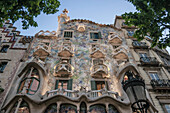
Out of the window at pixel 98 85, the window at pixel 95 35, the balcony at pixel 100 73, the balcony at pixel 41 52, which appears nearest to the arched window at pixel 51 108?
the window at pixel 98 85

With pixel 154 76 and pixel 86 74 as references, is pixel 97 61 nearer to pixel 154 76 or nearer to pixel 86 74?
pixel 86 74

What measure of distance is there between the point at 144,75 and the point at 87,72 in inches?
256

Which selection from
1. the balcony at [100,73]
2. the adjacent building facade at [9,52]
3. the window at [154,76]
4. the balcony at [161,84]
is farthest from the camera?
Result: the window at [154,76]

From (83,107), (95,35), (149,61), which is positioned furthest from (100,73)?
(95,35)

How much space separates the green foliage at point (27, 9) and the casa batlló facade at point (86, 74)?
15.6 ft

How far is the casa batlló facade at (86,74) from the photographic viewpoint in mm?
11945

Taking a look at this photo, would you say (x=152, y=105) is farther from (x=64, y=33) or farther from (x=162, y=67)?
(x=64, y=33)

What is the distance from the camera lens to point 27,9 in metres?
11.4

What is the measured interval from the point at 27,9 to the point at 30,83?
6569mm

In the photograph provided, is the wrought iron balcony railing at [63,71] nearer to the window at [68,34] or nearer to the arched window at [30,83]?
the arched window at [30,83]

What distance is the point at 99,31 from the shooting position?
2275cm

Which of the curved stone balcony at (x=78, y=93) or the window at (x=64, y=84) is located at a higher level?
the window at (x=64, y=84)

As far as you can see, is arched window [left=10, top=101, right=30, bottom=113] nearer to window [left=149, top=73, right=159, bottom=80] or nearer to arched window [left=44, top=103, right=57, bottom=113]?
arched window [left=44, top=103, right=57, bottom=113]

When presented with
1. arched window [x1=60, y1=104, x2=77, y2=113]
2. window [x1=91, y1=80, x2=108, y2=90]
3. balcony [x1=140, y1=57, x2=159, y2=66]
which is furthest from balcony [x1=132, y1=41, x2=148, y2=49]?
arched window [x1=60, y1=104, x2=77, y2=113]
